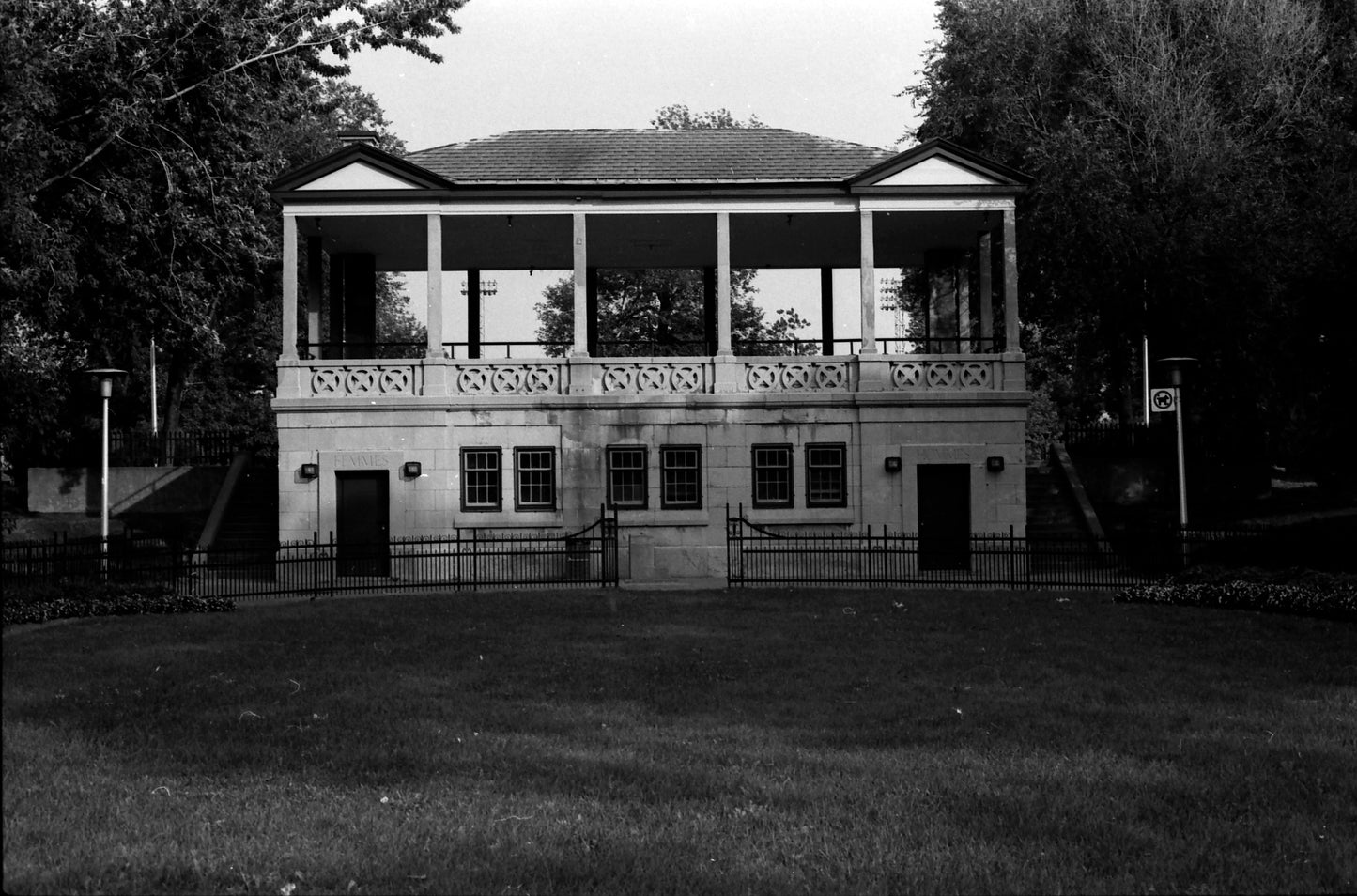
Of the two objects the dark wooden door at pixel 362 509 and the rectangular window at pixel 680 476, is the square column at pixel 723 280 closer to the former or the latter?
the rectangular window at pixel 680 476

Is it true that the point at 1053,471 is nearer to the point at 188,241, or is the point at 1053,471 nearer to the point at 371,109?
the point at 188,241

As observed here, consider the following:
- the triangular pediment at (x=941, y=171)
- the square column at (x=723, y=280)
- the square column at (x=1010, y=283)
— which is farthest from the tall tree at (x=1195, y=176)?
the square column at (x=723, y=280)

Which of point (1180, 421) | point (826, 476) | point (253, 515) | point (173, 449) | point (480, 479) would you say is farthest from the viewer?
point (173, 449)

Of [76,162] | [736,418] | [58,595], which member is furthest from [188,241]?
[736,418]

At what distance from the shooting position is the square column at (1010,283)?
29.7 metres

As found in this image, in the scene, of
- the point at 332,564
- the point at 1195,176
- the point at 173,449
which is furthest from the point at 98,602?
the point at 1195,176

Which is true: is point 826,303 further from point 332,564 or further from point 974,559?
point 332,564

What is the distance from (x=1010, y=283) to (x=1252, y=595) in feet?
36.9

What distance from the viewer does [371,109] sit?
193ft

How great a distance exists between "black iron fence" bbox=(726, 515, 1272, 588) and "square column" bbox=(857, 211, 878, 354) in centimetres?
437

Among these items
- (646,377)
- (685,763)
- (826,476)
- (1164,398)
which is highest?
(646,377)

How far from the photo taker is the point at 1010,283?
2997 cm

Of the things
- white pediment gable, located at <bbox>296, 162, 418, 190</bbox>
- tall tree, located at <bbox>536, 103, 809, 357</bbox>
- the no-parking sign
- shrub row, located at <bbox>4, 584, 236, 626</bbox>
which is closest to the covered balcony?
white pediment gable, located at <bbox>296, 162, 418, 190</bbox>

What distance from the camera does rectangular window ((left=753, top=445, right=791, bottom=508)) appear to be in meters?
29.8
